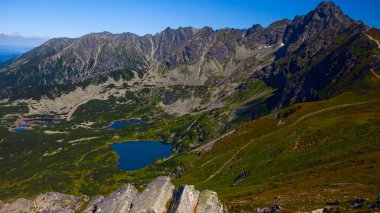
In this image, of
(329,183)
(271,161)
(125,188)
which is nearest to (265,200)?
(329,183)

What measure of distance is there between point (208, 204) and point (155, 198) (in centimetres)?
890

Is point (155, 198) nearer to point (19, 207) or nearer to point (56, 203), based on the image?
point (56, 203)

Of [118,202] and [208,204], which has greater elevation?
[208,204]

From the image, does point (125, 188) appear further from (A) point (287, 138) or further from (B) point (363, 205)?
(A) point (287, 138)

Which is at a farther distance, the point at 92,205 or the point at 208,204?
the point at 92,205

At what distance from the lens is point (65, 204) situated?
76.8 m

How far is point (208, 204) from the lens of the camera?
60094mm

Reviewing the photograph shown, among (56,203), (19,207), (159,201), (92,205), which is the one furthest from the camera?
(56,203)

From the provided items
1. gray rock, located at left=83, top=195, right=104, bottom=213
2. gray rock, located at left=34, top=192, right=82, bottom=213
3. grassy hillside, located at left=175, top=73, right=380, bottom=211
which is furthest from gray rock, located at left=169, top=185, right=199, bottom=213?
gray rock, located at left=34, top=192, right=82, bottom=213

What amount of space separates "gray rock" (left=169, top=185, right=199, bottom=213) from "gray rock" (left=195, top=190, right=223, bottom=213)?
87 cm

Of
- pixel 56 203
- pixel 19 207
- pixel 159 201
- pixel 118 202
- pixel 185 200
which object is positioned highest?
pixel 185 200

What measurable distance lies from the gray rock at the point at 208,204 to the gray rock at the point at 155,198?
18.8 feet

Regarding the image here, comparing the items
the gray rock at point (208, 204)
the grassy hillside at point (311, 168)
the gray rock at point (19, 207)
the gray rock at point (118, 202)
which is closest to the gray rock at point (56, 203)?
the gray rock at point (19, 207)

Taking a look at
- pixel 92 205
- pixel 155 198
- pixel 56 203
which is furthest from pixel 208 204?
pixel 56 203
